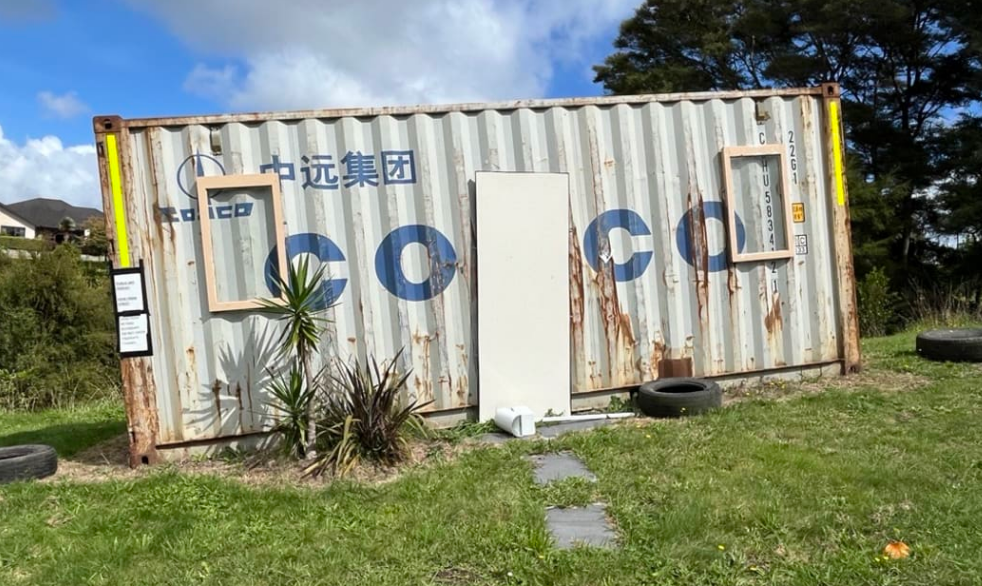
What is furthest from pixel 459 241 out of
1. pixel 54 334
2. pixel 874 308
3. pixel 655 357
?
pixel 874 308

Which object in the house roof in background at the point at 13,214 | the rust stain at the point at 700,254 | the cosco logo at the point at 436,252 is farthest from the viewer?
the house roof in background at the point at 13,214

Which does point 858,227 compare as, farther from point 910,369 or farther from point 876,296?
point 910,369

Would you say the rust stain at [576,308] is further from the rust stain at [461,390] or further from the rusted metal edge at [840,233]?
the rusted metal edge at [840,233]

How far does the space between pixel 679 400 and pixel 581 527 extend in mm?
2419

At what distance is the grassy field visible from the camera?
323 cm

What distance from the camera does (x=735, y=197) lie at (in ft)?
21.9

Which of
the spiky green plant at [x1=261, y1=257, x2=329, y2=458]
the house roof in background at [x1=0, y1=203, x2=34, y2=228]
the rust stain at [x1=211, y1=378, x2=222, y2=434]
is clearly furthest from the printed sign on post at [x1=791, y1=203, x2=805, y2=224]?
the house roof in background at [x1=0, y1=203, x2=34, y2=228]

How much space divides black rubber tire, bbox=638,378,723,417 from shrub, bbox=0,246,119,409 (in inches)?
330

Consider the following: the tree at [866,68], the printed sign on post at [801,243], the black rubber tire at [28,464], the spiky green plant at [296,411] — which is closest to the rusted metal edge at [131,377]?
the black rubber tire at [28,464]

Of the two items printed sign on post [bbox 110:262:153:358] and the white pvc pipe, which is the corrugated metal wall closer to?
printed sign on post [bbox 110:262:153:358]

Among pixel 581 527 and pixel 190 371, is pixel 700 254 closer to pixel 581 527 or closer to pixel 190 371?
pixel 581 527

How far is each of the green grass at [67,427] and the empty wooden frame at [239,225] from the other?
2148mm

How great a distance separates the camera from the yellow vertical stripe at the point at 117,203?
17.4 ft

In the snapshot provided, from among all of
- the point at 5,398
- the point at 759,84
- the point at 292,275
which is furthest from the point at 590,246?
the point at 759,84
